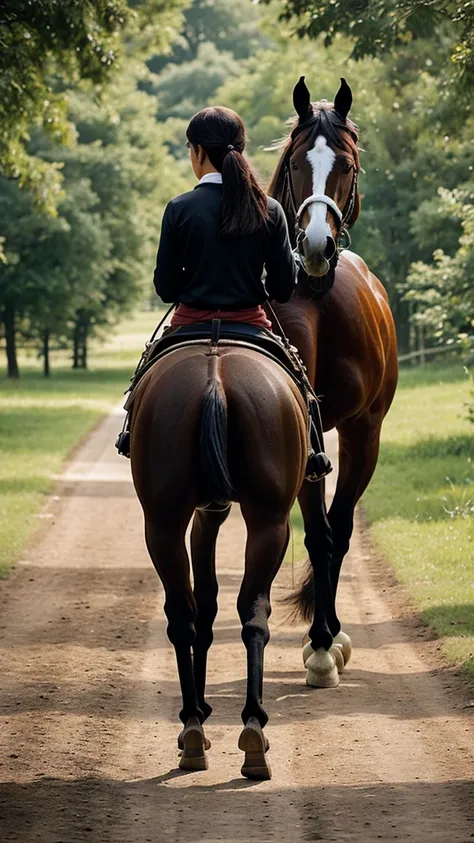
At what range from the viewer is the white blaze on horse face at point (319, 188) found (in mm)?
7117

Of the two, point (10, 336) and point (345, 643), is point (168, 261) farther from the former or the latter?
point (10, 336)

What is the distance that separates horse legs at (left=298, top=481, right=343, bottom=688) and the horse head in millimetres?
1400

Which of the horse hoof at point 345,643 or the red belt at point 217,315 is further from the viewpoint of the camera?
the horse hoof at point 345,643

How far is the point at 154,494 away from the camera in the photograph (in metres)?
5.88

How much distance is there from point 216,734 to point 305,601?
212cm

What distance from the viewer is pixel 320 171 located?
299 inches

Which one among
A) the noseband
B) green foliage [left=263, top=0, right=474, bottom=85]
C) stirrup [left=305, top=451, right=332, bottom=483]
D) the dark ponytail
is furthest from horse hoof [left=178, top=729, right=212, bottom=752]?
green foliage [left=263, top=0, right=474, bottom=85]

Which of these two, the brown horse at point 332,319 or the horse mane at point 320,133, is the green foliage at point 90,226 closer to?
the brown horse at point 332,319

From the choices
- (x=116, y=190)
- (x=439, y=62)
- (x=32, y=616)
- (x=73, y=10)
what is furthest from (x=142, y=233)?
(x=32, y=616)

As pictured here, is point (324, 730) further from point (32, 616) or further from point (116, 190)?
point (116, 190)

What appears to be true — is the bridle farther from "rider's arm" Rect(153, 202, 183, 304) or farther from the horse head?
"rider's arm" Rect(153, 202, 183, 304)

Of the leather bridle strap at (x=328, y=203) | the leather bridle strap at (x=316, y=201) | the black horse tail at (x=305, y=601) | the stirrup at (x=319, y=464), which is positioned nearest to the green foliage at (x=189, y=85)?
the black horse tail at (x=305, y=601)

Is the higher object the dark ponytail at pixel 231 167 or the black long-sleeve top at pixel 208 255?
the dark ponytail at pixel 231 167

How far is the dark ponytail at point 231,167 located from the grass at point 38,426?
640 cm
